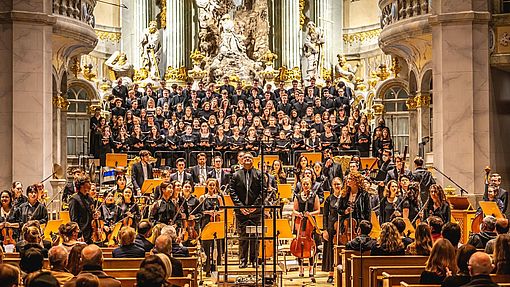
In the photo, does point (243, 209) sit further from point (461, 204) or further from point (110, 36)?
point (110, 36)

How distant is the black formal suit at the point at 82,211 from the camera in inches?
449

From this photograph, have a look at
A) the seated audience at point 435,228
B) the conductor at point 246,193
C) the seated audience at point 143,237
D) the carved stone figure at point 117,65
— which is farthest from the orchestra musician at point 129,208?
the carved stone figure at point 117,65

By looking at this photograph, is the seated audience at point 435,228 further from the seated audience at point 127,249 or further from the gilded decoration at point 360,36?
the gilded decoration at point 360,36

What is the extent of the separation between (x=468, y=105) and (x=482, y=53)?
104cm

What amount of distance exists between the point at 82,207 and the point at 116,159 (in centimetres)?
623

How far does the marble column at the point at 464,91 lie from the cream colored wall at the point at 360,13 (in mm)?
11668

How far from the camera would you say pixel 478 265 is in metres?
6.19

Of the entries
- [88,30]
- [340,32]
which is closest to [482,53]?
[88,30]

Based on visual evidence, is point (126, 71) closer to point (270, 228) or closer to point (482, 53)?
point (482, 53)

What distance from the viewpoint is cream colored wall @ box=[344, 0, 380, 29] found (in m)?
28.7

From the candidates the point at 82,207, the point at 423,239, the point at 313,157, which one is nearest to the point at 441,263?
the point at 423,239

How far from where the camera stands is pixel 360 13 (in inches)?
1155

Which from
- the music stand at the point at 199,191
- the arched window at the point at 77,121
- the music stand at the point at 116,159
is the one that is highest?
the arched window at the point at 77,121

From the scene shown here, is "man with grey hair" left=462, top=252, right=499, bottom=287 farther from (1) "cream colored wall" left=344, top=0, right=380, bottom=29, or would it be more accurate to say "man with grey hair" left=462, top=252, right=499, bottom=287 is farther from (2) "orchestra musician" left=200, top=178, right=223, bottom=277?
(1) "cream colored wall" left=344, top=0, right=380, bottom=29
